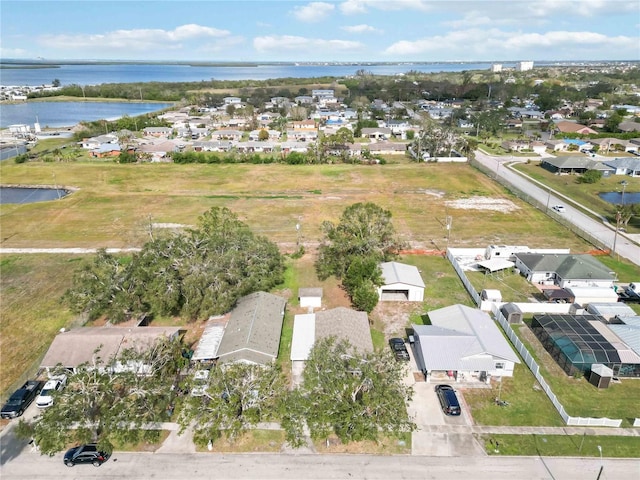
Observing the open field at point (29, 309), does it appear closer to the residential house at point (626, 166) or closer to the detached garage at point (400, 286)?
the detached garage at point (400, 286)

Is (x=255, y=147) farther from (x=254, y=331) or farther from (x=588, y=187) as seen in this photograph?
(x=254, y=331)

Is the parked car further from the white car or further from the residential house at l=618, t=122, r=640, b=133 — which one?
the residential house at l=618, t=122, r=640, b=133

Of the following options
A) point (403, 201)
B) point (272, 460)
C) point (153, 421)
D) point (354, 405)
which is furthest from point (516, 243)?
point (153, 421)

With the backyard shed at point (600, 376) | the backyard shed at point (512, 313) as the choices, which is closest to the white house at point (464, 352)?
the backyard shed at point (512, 313)

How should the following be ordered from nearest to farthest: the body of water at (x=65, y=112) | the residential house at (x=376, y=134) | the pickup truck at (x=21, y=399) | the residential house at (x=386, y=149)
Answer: the pickup truck at (x=21, y=399) → the residential house at (x=386, y=149) → the residential house at (x=376, y=134) → the body of water at (x=65, y=112)

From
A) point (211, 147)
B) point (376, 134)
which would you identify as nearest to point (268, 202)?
point (211, 147)

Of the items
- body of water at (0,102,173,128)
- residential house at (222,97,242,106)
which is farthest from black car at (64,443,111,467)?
residential house at (222,97,242,106)
